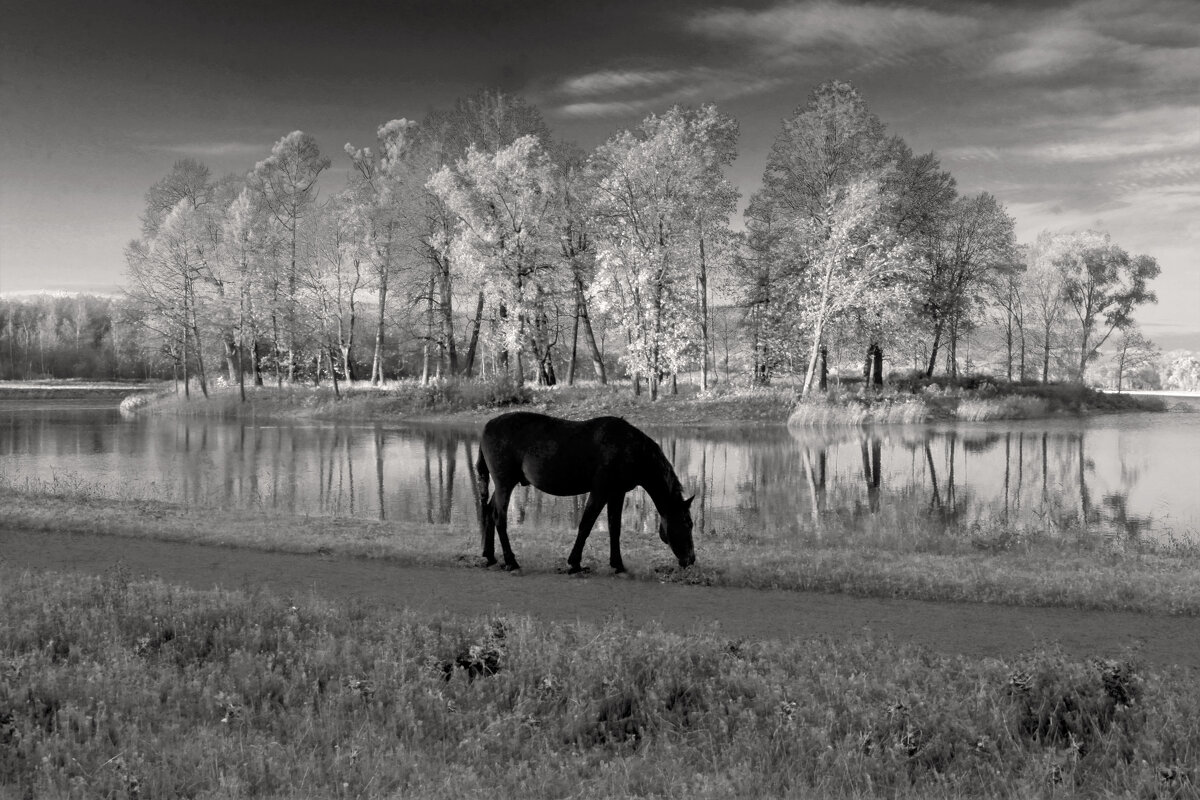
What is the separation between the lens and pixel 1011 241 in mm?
53344

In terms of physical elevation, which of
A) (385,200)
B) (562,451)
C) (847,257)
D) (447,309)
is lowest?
(562,451)

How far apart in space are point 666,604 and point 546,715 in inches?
164

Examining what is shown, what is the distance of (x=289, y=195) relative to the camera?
52.3m

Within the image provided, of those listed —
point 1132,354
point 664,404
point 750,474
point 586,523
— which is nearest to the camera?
point 586,523

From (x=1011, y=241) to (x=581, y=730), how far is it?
5582 cm

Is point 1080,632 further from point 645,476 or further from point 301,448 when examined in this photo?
point 301,448

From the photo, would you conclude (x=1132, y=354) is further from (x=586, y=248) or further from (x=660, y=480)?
(x=660, y=480)

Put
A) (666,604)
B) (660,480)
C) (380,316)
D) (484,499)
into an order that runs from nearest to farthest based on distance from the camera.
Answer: (666,604) → (660,480) → (484,499) → (380,316)

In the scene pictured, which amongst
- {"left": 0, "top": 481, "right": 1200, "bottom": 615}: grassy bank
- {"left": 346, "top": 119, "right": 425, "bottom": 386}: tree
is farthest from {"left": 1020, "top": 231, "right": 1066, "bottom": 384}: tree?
{"left": 0, "top": 481, "right": 1200, "bottom": 615}: grassy bank

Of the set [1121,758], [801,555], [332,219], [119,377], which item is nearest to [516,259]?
[332,219]

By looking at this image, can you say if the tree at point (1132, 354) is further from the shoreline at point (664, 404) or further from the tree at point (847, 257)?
the tree at point (847, 257)

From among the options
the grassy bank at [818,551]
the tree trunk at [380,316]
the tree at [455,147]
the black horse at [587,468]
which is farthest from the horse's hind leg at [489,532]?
the tree trunk at [380,316]

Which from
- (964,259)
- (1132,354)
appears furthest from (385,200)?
(1132,354)

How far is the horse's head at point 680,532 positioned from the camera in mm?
12055
